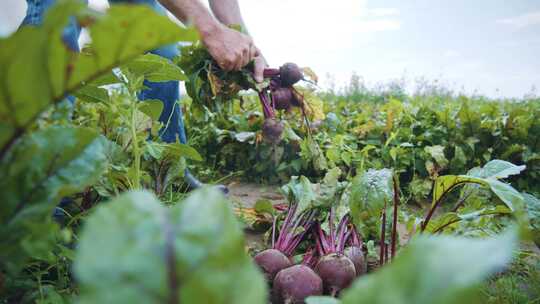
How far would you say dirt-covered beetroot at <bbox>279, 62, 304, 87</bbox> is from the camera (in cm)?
242

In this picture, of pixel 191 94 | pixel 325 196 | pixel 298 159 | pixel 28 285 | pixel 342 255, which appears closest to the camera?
pixel 28 285

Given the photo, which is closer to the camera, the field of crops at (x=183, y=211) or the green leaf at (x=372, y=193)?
the field of crops at (x=183, y=211)

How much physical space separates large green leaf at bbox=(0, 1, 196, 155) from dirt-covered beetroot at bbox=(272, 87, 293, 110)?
193cm

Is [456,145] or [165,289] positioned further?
[456,145]

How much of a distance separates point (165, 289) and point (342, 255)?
41.7 inches

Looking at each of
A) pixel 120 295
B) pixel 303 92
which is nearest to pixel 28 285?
pixel 120 295

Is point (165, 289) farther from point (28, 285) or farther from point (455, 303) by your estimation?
point (28, 285)

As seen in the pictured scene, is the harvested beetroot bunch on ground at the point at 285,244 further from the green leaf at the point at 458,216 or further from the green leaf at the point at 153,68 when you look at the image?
the green leaf at the point at 153,68

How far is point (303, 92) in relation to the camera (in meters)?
2.61

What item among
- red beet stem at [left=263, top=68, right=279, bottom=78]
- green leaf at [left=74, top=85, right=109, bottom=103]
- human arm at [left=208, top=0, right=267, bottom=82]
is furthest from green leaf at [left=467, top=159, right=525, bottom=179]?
human arm at [left=208, top=0, right=267, bottom=82]

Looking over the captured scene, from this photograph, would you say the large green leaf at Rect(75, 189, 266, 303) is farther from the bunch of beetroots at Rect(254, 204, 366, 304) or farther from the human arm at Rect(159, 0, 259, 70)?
the human arm at Rect(159, 0, 259, 70)

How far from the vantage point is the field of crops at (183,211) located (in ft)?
1.24

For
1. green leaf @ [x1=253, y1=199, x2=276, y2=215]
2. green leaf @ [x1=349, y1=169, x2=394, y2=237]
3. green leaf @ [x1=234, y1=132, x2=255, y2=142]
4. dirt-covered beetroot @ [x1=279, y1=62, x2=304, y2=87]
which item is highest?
dirt-covered beetroot @ [x1=279, y1=62, x2=304, y2=87]

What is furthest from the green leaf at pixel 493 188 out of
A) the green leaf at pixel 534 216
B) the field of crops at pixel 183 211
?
the green leaf at pixel 534 216
